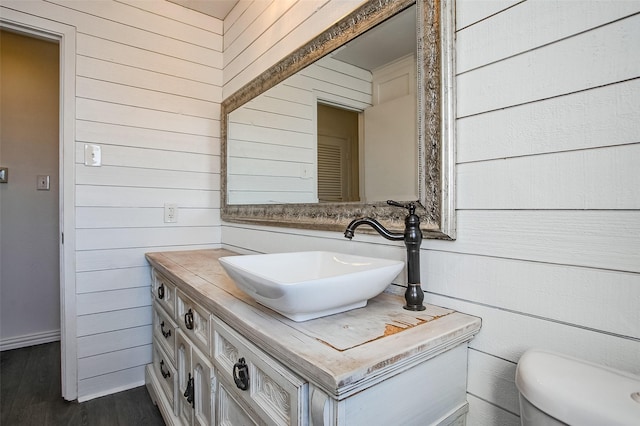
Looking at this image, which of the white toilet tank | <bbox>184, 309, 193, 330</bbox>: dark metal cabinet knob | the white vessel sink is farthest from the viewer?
<bbox>184, 309, 193, 330</bbox>: dark metal cabinet knob

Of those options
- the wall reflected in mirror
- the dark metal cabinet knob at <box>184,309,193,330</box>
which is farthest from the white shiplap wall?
the dark metal cabinet knob at <box>184,309,193,330</box>

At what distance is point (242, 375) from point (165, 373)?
1057mm

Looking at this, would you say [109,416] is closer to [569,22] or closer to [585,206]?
[585,206]

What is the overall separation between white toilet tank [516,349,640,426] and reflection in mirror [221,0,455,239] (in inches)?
14.9

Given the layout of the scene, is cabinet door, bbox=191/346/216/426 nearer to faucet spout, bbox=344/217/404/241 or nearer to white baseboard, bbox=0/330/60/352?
faucet spout, bbox=344/217/404/241

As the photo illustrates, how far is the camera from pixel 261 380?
77cm

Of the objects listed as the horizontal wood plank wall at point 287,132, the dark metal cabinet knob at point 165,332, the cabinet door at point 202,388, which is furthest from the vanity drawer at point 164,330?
the horizontal wood plank wall at point 287,132

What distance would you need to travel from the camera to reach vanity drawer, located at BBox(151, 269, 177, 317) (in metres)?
1.48

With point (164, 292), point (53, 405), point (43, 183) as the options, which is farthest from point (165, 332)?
point (43, 183)

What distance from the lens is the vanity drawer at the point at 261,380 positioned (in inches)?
25.3

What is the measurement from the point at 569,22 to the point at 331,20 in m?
0.84

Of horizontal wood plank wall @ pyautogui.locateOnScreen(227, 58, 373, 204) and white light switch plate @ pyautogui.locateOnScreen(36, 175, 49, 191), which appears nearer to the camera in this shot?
horizontal wood plank wall @ pyautogui.locateOnScreen(227, 58, 373, 204)

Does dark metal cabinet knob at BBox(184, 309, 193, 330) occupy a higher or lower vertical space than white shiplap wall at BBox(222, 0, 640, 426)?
lower

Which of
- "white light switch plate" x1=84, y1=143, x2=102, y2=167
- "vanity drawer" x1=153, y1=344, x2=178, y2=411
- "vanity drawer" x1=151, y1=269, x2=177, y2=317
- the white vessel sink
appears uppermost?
"white light switch plate" x1=84, y1=143, x2=102, y2=167
